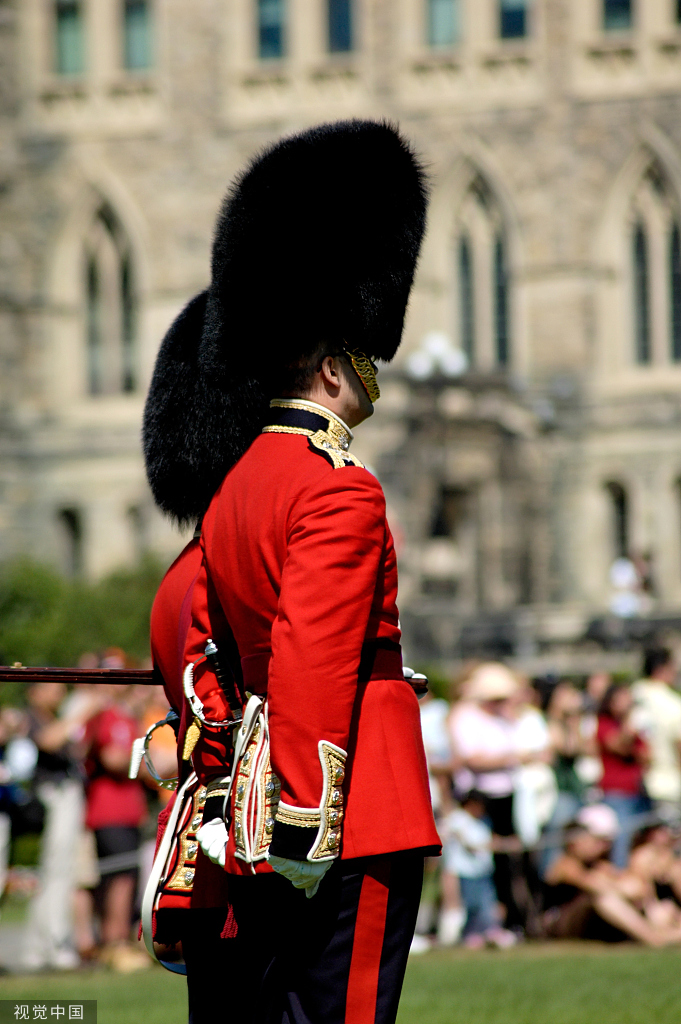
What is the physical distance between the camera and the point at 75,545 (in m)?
30.4

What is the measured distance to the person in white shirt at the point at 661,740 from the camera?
9305mm

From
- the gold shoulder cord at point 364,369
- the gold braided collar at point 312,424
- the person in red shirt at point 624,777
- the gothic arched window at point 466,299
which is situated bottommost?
the person in red shirt at point 624,777

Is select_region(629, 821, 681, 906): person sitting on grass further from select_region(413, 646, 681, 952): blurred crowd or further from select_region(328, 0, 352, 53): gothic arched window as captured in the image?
select_region(328, 0, 352, 53): gothic arched window

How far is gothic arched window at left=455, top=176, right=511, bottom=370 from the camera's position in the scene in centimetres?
2861

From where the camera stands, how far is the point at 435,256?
28.7 m

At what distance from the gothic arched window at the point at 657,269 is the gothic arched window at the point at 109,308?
31.2 feet

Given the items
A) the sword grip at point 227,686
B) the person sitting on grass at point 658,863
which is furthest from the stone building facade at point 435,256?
the sword grip at point 227,686

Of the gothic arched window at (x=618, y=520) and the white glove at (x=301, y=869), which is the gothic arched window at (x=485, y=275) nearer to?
the gothic arched window at (x=618, y=520)

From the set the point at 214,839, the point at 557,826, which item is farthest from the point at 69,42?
the point at 214,839

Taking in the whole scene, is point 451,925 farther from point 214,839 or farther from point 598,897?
point 214,839

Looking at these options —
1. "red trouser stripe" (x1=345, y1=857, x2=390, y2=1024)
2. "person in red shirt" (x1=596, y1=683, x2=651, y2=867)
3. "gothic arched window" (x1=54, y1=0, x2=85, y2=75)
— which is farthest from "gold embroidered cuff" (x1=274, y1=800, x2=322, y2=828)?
"gothic arched window" (x1=54, y1=0, x2=85, y2=75)

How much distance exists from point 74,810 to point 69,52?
24.6 metres

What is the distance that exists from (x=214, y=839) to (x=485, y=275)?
86.3ft

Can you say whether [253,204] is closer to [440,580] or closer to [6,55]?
[440,580]
